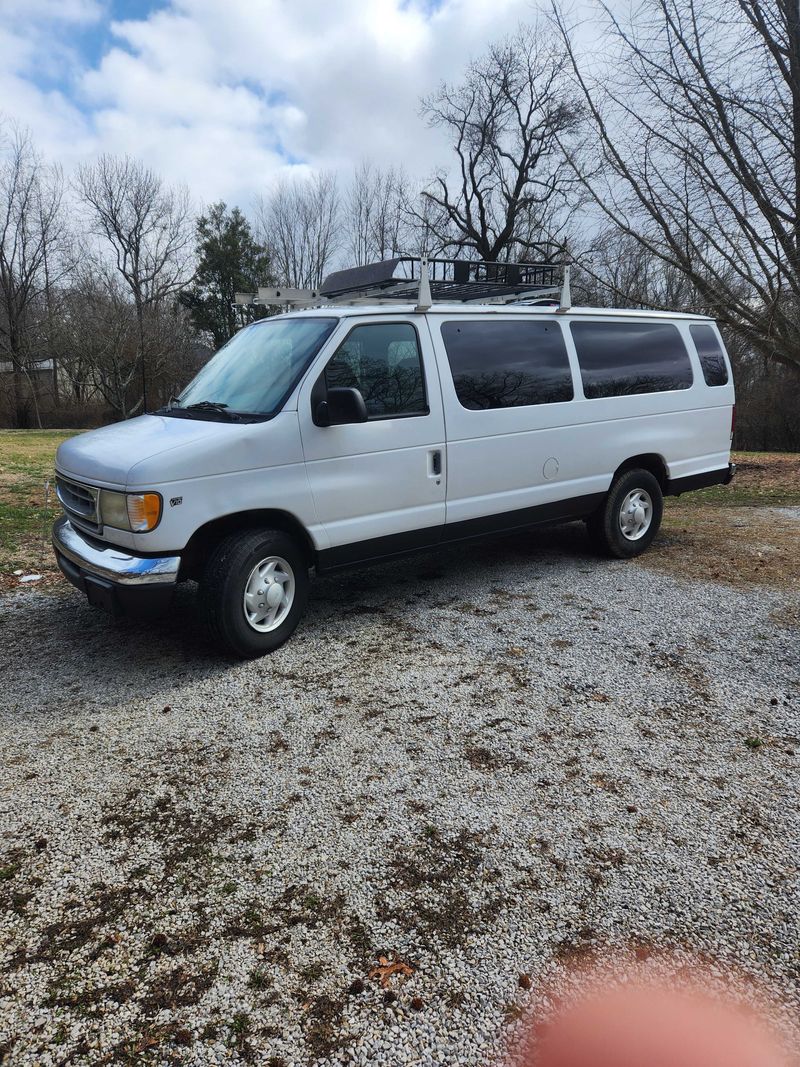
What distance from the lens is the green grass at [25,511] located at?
655 cm

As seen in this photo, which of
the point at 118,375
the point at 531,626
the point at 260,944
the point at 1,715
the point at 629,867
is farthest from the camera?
the point at 118,375

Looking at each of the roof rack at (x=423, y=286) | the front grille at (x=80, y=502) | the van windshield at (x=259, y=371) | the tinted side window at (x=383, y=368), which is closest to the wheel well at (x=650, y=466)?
the roof rack at (x=423, y=286)

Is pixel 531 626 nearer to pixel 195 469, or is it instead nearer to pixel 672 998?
pixel 195 469

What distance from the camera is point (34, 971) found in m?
2.15

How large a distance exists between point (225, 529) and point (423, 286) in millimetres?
2223

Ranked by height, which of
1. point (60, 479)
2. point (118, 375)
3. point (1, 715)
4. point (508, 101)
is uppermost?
point (508, 101)

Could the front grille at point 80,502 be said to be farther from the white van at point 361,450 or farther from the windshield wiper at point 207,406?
the windshield wiper at point 207,406

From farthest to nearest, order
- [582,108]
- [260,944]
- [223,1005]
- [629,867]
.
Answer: [582,108], [629,867], [260,944], [223,1005]

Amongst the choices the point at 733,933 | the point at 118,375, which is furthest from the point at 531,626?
the point at 118,375

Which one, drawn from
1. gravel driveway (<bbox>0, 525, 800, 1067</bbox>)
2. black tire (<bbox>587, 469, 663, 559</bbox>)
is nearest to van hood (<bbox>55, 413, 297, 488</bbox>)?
gravel driveway (<bbox>0, 525, 800, 1067</bbox>)

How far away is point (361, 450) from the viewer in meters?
4.53

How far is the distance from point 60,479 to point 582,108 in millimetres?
10486

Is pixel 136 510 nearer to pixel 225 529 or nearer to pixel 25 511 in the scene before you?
pixel 225 529

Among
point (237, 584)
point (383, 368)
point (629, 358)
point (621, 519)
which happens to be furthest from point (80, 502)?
point (629, 358)
